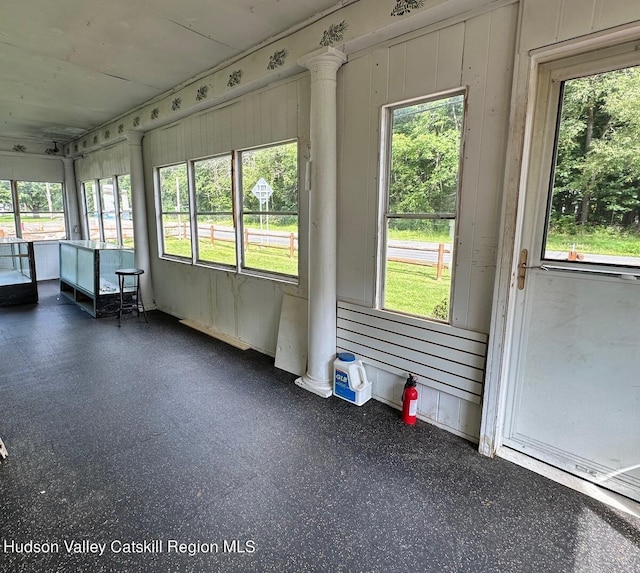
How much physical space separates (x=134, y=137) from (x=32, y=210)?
381 centimetres


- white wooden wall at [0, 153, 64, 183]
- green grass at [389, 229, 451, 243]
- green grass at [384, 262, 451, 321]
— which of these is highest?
white wooden wall at [0, 153, 64, 183]

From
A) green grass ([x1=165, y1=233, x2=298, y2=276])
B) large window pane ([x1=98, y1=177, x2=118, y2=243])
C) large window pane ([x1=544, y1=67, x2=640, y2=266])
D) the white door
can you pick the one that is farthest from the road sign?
large window pane ([x1=98, y1=177, x2=118, y2=243])

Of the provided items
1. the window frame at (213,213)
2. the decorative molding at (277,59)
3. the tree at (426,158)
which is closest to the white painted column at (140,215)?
the window frame at (213,213)

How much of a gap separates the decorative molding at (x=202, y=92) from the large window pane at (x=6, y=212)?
5.46 metres

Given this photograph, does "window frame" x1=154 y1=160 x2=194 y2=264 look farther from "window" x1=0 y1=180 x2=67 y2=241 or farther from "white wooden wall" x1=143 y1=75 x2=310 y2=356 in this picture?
"window" x1=0 y1=180 x2=67 y2=241

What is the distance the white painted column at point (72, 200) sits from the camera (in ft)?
23.9

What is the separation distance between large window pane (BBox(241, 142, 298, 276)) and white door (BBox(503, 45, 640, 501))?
1.91 metres

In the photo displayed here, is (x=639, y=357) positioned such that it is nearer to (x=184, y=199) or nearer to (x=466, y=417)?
(x=466, y=417)

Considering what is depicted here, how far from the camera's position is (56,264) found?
7.50 m

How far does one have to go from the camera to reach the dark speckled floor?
1.52 m

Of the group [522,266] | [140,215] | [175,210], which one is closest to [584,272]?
[522,266]

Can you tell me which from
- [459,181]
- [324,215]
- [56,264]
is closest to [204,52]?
[324,215]

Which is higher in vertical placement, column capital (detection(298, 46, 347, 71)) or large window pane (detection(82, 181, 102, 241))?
column capital (detection(298, 46, 347, 71))

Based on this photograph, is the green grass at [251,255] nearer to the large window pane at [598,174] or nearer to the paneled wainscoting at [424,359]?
the paneled wainscoting at [424,359]
